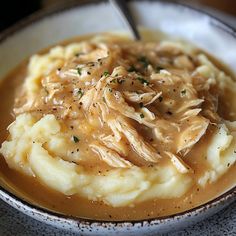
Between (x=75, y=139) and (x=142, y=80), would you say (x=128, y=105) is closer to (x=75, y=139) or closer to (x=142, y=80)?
(x=142, y=80)

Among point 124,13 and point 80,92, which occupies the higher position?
point 80,92

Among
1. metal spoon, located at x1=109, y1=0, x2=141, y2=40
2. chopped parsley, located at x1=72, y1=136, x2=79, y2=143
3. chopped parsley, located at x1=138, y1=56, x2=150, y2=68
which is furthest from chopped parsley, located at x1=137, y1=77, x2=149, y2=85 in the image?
metal spoon, located at x1=109, y1=0, x2=141, y2=40

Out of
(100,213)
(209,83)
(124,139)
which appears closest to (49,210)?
(100,213)

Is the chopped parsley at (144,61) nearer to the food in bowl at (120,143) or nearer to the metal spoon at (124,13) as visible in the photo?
the food in bowl at (120,143)

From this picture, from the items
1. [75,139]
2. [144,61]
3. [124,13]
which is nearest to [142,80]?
[144,61]

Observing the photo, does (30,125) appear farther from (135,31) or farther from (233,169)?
(135,31)

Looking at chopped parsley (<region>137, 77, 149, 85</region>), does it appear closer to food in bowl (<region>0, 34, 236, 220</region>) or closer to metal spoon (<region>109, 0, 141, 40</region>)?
food in bowl (<region>0, 34, 236, 220</region>)

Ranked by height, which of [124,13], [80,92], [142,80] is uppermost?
[80,92]

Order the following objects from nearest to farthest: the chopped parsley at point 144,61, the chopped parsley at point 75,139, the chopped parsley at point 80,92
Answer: the chopped parsley at point 75,139 < the chopped parsley at point 80,92 < the chopped parsley at point 144,61

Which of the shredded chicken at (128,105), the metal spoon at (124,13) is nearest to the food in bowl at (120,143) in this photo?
the shredded chicken at (128,105)
